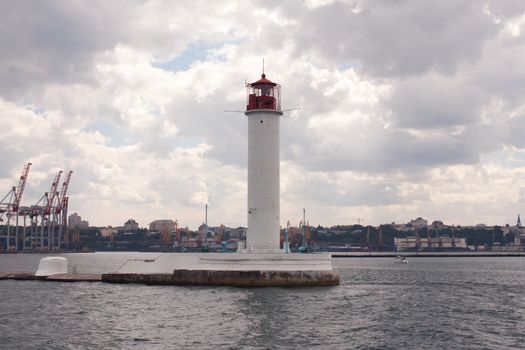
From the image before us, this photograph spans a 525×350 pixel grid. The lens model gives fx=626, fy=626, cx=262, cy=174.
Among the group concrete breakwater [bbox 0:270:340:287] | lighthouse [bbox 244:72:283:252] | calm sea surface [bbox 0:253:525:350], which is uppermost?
lighthouse [bbox 244:72:283:252]

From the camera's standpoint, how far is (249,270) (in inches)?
1964

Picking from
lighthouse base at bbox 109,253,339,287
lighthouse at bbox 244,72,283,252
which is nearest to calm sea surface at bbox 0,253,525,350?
lighthouse base at bbox 109,253,339,287

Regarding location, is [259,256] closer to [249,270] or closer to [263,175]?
[249,270]

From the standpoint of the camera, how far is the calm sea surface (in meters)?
30.3

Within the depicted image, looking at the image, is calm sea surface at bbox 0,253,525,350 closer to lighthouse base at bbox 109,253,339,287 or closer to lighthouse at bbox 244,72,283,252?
lighthouse base at bbox 109,253,339,287

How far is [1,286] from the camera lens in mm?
54719

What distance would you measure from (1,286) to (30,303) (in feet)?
43.9

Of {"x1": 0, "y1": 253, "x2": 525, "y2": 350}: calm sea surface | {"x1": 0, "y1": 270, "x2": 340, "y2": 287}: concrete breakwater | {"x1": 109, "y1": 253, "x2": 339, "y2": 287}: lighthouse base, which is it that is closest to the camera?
{"x1": 0, "y1": 253, "x2": 525, "y2": 350}: calm sea surface

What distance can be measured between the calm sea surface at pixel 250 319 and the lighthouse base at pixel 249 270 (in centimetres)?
120

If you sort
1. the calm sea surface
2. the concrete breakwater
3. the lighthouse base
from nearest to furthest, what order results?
the calm sea surface
the concrete breakwater
the lighthouse base

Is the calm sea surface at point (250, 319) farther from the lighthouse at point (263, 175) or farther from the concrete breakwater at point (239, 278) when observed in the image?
the lighthouse at point (263, 175)

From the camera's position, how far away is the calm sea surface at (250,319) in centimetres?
3031

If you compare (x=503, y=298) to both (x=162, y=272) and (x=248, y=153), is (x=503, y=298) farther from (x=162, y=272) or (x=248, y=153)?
(x=162, y=272)

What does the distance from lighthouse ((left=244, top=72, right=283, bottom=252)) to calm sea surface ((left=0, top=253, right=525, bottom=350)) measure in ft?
19.3
